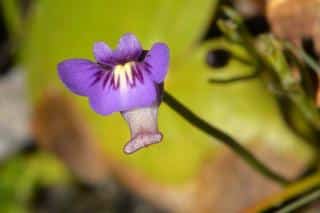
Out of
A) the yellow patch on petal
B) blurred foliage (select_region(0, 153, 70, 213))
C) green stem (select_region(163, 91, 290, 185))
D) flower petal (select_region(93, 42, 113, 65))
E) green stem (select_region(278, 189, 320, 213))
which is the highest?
flower petal (select_region(93, 42, 113, 65))

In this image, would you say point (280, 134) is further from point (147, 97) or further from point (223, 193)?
point (147, 97)

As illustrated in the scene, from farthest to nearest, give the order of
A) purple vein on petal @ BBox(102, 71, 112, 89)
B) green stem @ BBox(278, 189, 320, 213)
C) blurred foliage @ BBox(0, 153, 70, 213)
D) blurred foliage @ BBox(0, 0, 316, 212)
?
blurred foliage @ BBox(0, 153, 70, 213)
blurred foliage @ BBox(0, 0, 316, 212)
green stem @ BBox(278, 189, 320, 213)
purple vein on petal @ BBox(102, 71, 112, 89)

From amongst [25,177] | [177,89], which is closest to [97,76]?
[177,89]

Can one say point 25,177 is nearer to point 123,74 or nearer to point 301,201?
point 301,201

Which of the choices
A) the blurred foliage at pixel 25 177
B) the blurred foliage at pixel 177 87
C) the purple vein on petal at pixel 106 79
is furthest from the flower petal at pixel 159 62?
the blurred foliage at pixel 25 177

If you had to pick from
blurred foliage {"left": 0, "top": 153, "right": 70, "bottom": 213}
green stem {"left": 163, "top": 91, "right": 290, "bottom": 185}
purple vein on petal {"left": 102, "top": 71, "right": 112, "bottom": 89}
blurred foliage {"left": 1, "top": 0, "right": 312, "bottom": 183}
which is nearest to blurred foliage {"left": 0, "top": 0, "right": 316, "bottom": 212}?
blurred foliage {"left": 1, "top": 0, "right": 312, "bottom": 183}

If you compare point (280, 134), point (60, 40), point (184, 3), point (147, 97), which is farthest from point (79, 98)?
point (147, 97)

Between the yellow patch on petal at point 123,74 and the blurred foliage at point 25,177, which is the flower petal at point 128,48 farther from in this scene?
the blurred foliage at point 25,177

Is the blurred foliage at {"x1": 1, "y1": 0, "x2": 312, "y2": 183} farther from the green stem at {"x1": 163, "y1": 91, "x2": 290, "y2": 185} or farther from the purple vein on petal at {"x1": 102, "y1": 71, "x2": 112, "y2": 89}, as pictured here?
the purple vein on petal at {"x1": 102, "y1": 71, "x2": 112, "y2": 89}
